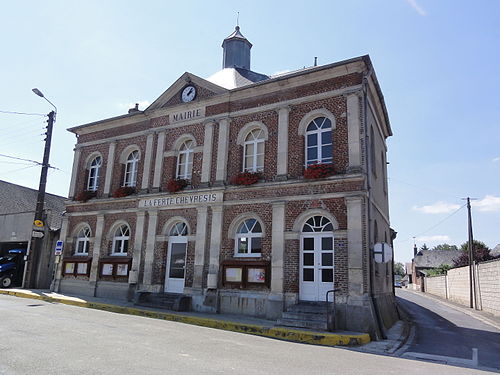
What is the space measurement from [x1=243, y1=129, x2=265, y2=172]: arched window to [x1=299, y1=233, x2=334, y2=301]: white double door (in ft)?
11.1

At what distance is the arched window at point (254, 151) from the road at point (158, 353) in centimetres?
634

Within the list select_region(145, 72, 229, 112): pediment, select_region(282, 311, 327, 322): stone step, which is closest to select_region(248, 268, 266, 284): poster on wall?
select_region(282, 311, 327, 322): stone step

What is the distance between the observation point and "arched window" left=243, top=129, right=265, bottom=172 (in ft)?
47.5

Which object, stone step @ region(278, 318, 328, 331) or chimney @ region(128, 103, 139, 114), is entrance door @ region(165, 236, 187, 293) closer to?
stone step @ region(278, 318, 328, 331)

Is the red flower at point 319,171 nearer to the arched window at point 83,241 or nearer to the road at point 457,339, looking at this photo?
the road at point 457,339

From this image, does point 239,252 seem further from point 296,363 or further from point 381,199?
point 296,363

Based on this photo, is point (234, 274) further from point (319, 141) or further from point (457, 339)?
point (457, 339)

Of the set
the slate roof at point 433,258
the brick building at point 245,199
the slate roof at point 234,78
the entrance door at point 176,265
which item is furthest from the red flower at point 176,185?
the slate roof at point 433,258

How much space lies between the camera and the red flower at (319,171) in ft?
40.8

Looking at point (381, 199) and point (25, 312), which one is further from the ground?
point (381, 199)

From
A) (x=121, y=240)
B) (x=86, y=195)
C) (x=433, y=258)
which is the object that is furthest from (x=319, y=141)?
(x=433, y=258)

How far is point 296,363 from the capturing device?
271 inches

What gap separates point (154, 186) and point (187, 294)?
4908mm

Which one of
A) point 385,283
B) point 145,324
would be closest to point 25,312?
point 145,324
